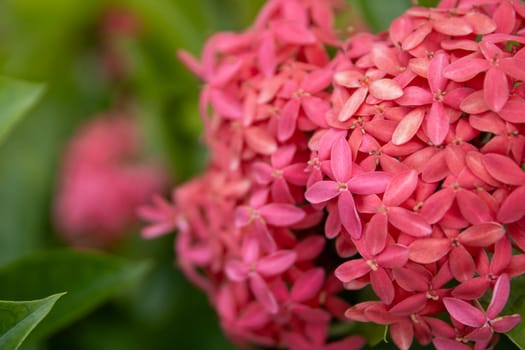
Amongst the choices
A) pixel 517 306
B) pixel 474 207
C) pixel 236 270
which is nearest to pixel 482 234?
pixel 474 207

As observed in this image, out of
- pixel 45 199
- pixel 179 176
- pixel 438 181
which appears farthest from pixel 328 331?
pixel 45 199

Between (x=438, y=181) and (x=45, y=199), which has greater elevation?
(x=438, y=181)

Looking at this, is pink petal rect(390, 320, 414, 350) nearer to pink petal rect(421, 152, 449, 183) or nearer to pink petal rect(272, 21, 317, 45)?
pink petal rect(421, 152, 449, 183)

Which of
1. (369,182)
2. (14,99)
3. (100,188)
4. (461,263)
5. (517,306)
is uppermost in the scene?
(14,99)

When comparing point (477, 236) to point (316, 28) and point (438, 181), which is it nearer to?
point (438, 181)

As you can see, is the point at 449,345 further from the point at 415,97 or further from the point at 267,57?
the point at 267,57

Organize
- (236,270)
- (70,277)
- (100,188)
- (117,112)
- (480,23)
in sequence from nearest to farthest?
(480,23)
(236,270)
(70,277)
(100,188)
(117,112)

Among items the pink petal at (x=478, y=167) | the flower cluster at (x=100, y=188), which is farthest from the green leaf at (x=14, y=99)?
the flower cluster at (x=100, y=188)

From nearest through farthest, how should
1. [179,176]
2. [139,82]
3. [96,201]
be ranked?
[179,176], [139,82], [96,201]
